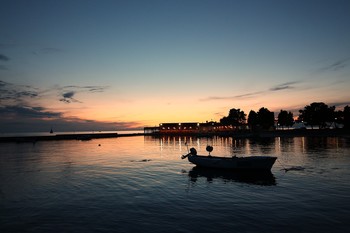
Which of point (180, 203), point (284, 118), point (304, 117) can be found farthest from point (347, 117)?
point (180, 203)

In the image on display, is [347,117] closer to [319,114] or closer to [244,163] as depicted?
[319,114]

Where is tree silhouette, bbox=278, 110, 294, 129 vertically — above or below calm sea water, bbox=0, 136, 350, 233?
above

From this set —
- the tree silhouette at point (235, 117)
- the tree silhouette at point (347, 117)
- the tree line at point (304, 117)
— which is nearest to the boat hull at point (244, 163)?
the tree line at point (304, 117)

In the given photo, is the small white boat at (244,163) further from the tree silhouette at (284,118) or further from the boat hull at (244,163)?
the tree silhouette at (284,118)

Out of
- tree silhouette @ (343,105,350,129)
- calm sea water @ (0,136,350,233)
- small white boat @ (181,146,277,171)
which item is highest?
tree silhouette @ (343,105,350,129)

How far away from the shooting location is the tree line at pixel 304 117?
13625 centimetres

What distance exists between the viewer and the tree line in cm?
13625

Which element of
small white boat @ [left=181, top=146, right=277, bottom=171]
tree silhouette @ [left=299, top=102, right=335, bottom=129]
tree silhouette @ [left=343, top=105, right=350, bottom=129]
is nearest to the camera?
small white boat @ [left=181, top=146, right=277, bottom=171]

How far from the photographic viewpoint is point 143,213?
1705 cm

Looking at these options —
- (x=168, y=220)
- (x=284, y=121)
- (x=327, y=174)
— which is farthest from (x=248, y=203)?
(x=284, y=121)

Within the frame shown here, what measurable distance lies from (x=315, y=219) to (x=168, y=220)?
8886 mm

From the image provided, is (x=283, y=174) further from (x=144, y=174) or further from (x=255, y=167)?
(x=144, y=174)

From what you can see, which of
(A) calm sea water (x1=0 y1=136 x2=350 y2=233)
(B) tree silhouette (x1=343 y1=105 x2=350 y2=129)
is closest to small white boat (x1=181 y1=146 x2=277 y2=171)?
(A) calm sea water (x1=0 y1=136 x2=350 y2=233)

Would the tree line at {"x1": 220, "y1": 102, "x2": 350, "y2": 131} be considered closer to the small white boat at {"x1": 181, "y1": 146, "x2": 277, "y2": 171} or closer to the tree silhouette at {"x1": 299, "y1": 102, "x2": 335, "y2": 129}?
the tree silhouette at {"x1": 299, "y1": 102, "x2": 335, "y2": 129}
